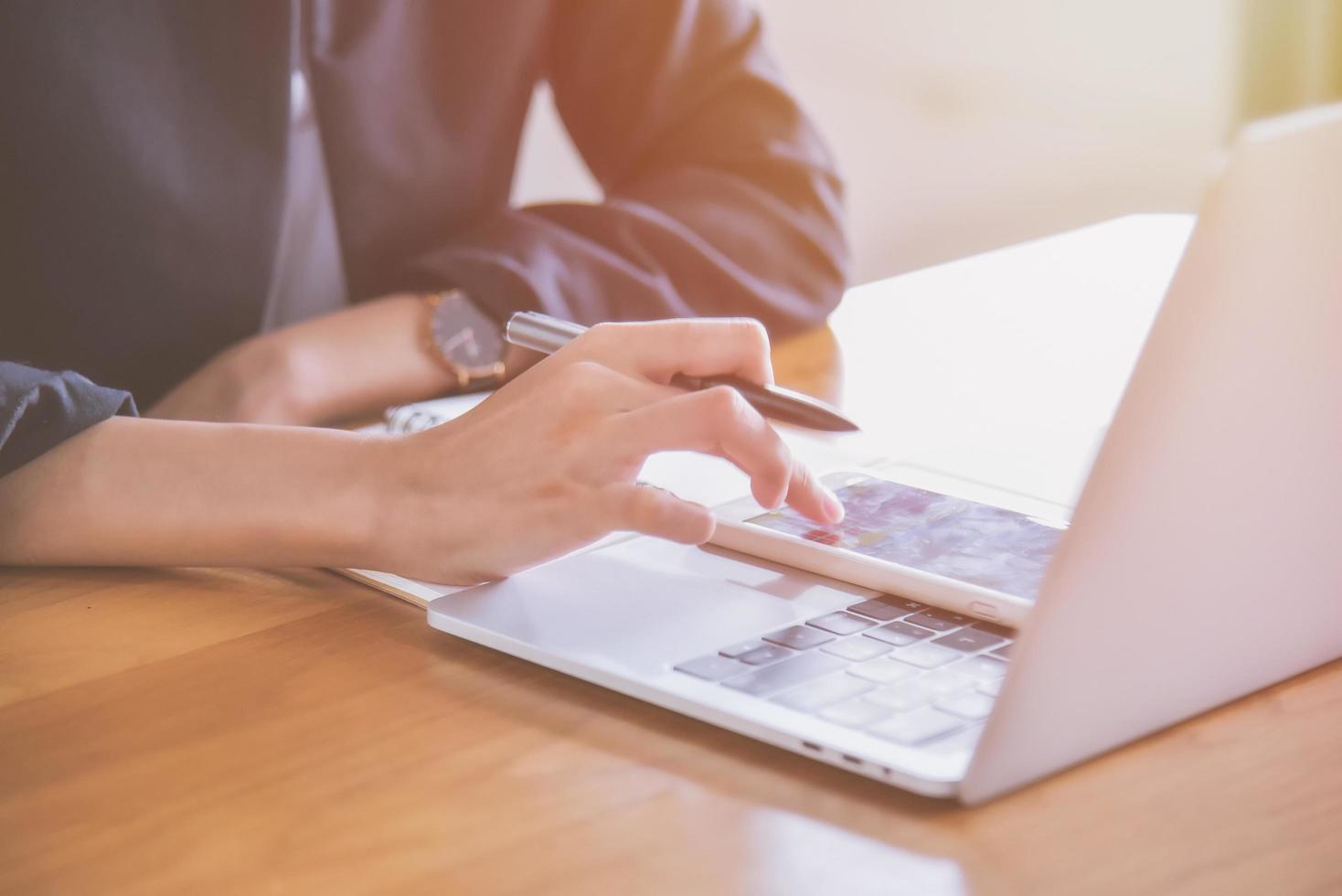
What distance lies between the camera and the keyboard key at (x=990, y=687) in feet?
1.64

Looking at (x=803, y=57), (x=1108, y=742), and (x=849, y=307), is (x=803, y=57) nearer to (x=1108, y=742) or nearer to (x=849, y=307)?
(x=849, y=307)

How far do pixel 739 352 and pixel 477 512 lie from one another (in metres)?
0.15

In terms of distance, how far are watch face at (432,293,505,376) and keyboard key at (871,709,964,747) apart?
0.58 meters

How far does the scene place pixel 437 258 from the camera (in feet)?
3.43

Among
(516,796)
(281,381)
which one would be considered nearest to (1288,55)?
(281,381)

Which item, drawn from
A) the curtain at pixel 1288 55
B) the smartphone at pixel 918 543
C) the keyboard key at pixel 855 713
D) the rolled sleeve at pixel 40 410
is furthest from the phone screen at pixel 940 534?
the curtain at pixel 1288 55

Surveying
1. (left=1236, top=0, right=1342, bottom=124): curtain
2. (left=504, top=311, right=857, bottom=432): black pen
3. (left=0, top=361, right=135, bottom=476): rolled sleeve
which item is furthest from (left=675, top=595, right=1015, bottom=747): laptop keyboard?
(left=1236, top=0, right=1342, bottom=124): curtain

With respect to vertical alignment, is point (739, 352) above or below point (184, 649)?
above

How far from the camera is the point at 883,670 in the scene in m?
0.52

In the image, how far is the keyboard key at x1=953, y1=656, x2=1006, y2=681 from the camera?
0.52m

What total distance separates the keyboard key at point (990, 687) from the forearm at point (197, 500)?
1.00 feet

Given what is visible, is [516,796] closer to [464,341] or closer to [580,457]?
[580,457]

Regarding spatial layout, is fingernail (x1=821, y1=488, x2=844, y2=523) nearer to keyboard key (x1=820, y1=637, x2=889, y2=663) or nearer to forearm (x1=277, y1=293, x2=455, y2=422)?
keyboard key (x1=820, y1=637, x2=889, y2=663)

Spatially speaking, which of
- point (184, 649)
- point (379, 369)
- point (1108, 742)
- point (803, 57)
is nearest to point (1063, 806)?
point (1108, 742)
